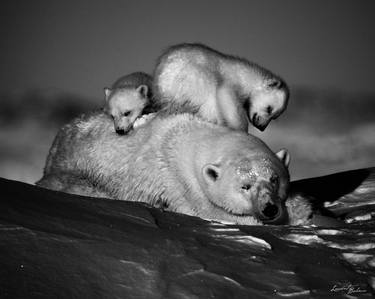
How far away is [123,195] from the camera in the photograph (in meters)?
6.68

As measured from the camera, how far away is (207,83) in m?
6.85

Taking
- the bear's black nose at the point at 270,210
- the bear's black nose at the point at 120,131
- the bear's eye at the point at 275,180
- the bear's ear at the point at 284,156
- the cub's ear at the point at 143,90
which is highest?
the cub's ear at the point at 143,90

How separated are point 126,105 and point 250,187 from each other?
108 inches

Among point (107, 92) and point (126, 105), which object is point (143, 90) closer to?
point (126, 105)

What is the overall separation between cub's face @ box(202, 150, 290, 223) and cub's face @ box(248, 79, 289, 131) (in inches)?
84.2

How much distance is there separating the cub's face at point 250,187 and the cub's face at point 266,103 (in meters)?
2.14

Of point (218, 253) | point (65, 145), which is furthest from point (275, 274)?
point (65, 145)

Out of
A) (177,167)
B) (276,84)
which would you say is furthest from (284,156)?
(276,84)

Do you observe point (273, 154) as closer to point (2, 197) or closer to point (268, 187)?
point (268, 187)

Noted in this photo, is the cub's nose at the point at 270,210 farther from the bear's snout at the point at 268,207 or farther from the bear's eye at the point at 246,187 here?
the bear's eye at the point at 246,187

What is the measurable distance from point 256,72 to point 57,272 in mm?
5766

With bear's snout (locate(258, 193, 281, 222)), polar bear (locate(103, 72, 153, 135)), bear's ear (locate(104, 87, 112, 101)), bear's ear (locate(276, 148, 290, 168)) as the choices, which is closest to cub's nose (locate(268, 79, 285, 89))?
polar bear (locate(103, 72, 153, 135))

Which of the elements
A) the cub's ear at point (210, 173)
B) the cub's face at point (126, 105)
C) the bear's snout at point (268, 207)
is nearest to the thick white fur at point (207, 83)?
the cub's face at point (126, 105)

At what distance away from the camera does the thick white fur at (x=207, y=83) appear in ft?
22.3
